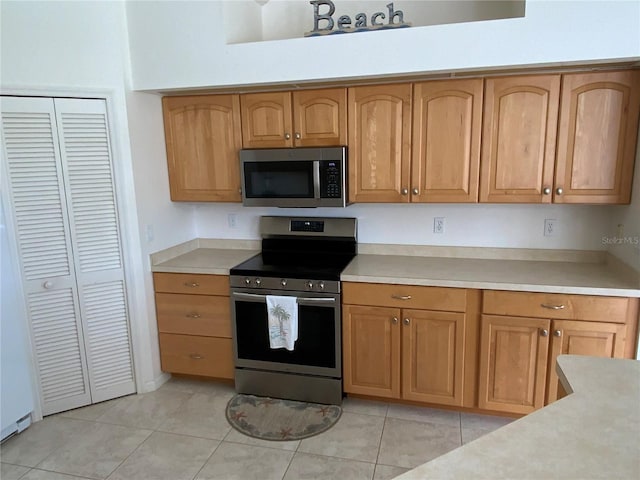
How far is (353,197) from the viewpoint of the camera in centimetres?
283

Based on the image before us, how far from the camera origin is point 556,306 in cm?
237

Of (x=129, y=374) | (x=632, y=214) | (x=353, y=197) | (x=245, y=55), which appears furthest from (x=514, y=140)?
(x=129, y=374)

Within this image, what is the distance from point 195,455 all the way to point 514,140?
2.55 meters

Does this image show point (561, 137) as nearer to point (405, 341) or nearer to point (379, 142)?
point (379, 142)

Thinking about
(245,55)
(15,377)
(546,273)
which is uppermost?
(245,55)

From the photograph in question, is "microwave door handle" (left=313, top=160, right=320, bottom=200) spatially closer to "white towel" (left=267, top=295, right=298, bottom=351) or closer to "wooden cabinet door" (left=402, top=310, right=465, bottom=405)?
"white towel" (left=267, top=295, right=298, bottom=351)

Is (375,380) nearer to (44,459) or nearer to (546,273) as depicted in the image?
(546,273)

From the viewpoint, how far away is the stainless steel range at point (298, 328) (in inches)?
107

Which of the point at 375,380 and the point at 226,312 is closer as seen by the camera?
the point at 375,380

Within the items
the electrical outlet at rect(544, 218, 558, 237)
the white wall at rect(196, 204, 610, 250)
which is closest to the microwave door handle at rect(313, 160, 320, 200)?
the white wall at rect(196, 204, 610, 250)

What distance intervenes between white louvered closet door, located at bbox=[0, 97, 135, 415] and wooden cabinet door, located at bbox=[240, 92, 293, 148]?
0.89m

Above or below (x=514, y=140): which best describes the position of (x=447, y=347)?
below

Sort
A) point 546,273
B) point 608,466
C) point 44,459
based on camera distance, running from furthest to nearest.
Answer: point 546,273
point 44,459
point 608,466

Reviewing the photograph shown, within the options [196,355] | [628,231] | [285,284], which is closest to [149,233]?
[196,355]
